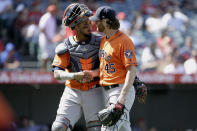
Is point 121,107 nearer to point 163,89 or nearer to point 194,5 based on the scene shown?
point 163,89

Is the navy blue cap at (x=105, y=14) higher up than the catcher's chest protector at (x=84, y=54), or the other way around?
the navy blue cap at (x=105, y=14)

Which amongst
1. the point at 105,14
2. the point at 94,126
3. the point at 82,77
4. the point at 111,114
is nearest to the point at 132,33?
the point at 94,126

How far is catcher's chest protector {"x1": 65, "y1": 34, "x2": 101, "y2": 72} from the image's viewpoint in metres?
5.64

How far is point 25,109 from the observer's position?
10719 millimetres

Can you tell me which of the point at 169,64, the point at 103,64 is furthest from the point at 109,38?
the point at 169,64

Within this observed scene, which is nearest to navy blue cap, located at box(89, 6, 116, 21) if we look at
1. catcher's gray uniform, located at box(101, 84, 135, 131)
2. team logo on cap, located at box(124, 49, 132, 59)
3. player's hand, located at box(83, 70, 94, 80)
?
team logo on cap, located at box(124, 49, 132, 59)

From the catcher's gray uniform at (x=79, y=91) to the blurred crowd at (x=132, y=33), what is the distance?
171 inches

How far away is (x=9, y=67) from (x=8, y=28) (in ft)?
4.91

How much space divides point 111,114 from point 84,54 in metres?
0.90

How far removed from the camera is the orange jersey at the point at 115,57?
526 centimetres

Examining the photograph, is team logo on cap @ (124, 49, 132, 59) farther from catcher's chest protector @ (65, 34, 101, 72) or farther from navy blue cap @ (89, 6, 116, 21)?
catcher's chest protector @ (65, 34, 101, 72)

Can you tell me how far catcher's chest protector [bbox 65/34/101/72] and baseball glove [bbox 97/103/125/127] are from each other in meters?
0.68

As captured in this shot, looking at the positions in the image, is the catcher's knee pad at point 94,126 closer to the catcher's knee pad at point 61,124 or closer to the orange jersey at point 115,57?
the catcher's knee pad at point 61,124

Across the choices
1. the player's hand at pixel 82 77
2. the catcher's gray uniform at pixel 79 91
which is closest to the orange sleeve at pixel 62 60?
the catcher's gray uniform at pixel 79 91
